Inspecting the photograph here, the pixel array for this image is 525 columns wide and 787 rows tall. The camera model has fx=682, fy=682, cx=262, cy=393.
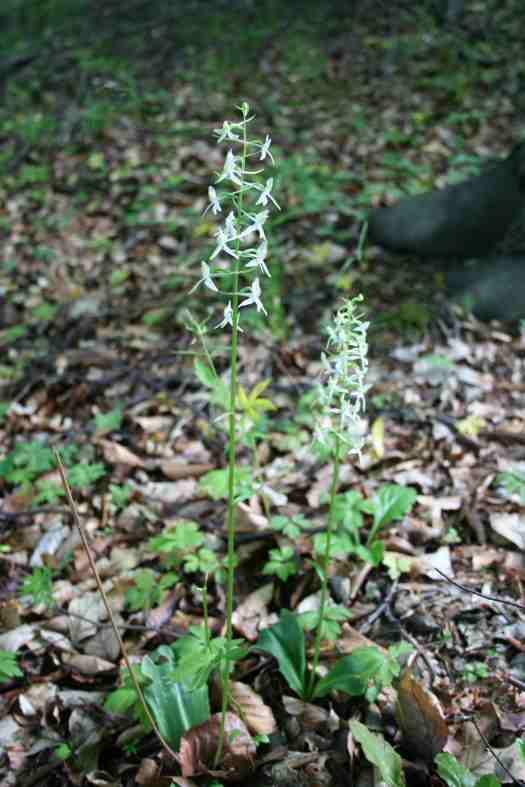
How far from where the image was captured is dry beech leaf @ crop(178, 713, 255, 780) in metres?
1.78

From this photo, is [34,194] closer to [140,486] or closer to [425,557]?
[140,486]

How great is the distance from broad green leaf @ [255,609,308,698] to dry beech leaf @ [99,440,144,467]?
1252 millimetres

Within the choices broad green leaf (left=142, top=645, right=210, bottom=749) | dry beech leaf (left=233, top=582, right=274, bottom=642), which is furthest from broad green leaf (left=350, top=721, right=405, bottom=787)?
dry beech leaf (left=233, top=582, right=274, bottom=642)

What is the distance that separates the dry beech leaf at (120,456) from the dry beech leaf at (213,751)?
→ 1.44 m

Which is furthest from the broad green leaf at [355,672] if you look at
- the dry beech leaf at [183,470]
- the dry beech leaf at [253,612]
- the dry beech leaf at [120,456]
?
the dry beech leaf at [120,456]

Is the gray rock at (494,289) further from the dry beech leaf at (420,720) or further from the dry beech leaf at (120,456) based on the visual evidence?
the dry beech leaf at (420,720)

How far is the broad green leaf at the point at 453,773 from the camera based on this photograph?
64.7 inches

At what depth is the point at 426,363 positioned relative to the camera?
3.46 meters

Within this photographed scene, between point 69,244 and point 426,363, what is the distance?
2.92 metres

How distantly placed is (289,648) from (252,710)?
7.9 inches

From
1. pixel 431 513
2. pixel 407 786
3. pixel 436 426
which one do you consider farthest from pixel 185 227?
pixel 407 786

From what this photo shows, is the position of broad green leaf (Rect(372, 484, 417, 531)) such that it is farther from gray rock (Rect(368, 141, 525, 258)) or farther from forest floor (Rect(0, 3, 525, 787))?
gray rock (Rect(368, 141, 525, 258))

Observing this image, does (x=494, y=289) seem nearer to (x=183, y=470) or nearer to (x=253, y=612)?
(x=183, y=470)

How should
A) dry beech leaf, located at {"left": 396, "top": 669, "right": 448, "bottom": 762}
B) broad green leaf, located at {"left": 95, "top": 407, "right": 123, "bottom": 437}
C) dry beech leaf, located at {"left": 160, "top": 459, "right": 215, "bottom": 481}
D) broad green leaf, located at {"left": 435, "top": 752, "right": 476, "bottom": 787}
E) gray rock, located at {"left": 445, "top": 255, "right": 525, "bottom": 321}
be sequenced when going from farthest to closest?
gray rock, located at {"left": 445, "top": 255, "right": 525, "bottom": 321}, broad green leaf, located at {"left": 95, "top": 407, "right": 123, "bottom": 437}, dry beech leaf, located at {"left": 160, "top": 459, "right": 215, "bottom": 481}, dry beech leaf, located at {"left": 396, "top": 669, "right": 448, "bottom": 762}, broad green leaf, located at {"left": 435, "top": 752, "right": 476, "bottom": 787}
